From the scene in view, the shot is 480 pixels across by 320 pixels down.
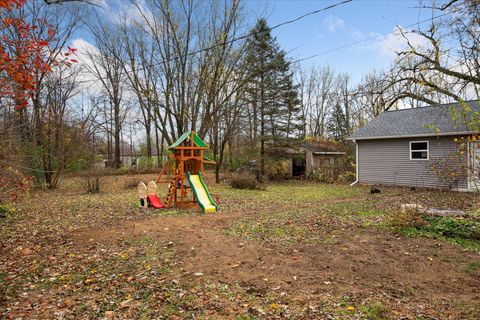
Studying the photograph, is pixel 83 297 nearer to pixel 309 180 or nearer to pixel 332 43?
pixel 332 43

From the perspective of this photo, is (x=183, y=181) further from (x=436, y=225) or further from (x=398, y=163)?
(x=398, y=163)

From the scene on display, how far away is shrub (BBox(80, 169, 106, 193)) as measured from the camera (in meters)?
13.2

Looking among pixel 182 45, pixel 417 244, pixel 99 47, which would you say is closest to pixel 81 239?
pixel 417 244

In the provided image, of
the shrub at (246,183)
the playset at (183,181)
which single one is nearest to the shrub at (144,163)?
the shrub at (246,183)

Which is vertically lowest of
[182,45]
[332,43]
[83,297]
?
[83,297]

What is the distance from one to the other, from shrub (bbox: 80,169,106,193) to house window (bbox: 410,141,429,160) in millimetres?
14846

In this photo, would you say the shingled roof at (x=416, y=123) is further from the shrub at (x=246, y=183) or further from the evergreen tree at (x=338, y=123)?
the evergreen tree at (x=338, y=123)

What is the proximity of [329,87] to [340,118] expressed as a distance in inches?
148

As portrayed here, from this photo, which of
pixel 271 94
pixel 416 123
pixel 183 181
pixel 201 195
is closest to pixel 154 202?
pixel 183 181

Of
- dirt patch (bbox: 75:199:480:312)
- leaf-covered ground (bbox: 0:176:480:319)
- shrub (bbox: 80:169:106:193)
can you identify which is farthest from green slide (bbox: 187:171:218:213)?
shrub (bbox: 80:169:106:193)

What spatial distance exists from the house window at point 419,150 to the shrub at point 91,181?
14.8 m

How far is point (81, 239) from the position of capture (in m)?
6.06

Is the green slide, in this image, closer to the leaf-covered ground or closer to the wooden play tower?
the wooden play tower

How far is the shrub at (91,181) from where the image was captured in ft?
43.4
